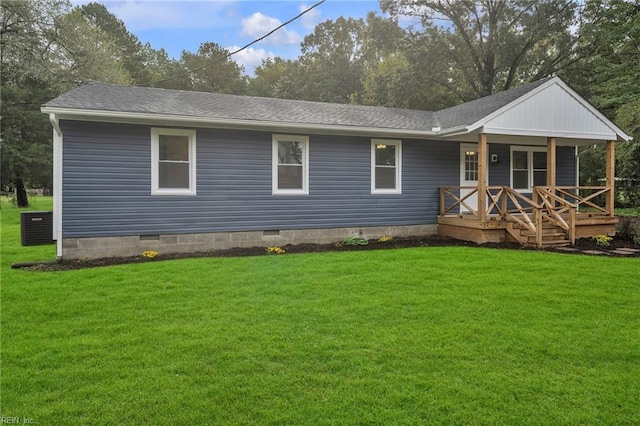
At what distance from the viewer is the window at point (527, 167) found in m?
12.1

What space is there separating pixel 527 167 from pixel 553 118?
228 cm

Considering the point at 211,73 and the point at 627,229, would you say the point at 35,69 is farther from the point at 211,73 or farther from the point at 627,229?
the point at 627,229

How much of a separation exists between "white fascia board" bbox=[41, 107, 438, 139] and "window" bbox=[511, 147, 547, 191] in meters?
3.21

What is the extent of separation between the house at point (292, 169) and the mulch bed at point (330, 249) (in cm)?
32

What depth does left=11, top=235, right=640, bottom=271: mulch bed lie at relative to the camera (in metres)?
7.50

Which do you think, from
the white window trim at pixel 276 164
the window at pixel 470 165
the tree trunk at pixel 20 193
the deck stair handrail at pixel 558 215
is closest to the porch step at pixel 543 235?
the deck stair handrail at pixel 558 215

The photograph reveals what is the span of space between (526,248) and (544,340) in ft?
18.5

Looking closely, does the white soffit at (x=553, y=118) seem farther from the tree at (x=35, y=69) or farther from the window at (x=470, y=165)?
the tree at (x=35, y=69)

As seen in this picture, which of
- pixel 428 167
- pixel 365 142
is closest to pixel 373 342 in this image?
pixel 365 142

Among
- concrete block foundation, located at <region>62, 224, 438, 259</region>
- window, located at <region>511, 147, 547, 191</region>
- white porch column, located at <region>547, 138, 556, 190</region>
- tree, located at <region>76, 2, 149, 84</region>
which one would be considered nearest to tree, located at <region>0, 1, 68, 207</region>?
tree, located at <region>76, 2, 149, 84</region>

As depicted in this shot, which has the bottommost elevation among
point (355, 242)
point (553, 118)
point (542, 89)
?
point (355, 242)

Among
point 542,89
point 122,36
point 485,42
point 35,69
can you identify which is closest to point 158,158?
point 542,89

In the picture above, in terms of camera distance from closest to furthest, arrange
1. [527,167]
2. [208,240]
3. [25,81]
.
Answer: [208,240]
[527,167]
[25,81]

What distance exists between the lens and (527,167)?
12.3 meters
